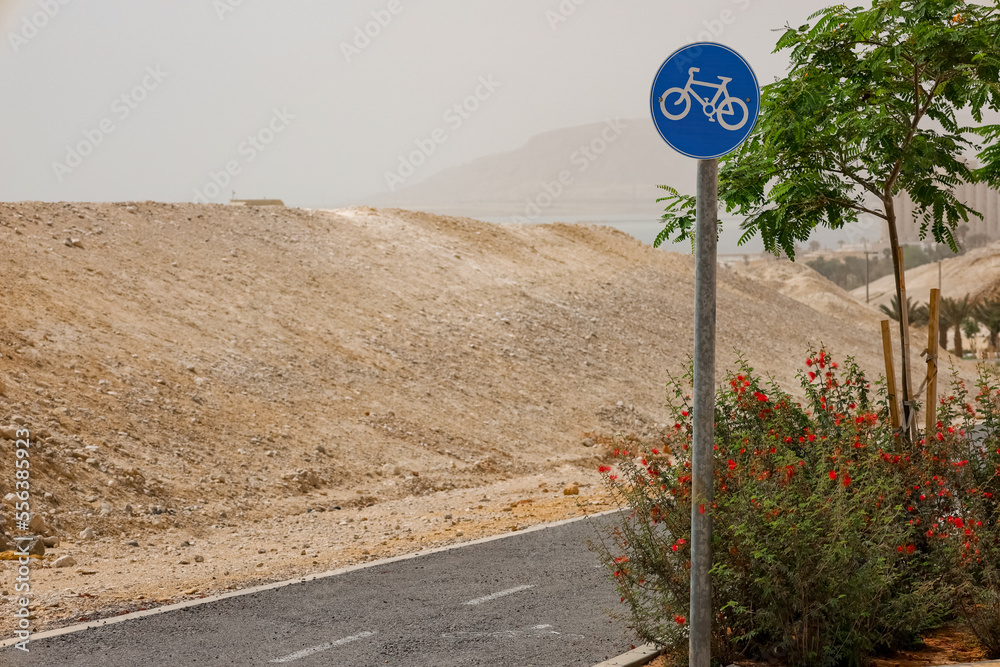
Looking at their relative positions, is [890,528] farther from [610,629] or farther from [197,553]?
[197,553]

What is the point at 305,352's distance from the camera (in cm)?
1852

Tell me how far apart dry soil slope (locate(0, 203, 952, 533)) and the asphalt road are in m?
4.10

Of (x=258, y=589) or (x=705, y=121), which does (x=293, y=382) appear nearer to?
(x=258, y=589)

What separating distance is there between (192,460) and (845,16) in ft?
32.9

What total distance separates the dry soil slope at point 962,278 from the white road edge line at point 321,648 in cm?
10291

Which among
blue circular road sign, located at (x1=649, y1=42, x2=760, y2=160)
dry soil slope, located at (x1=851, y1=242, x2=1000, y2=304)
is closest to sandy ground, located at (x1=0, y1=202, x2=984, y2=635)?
blue circular road sign, located at (x1=649, y1=42, x2=760, y2=160)

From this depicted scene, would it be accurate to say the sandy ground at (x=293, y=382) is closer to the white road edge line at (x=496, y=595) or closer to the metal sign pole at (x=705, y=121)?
the white road edge line at (x=496, y=595)

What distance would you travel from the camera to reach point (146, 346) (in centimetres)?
1605

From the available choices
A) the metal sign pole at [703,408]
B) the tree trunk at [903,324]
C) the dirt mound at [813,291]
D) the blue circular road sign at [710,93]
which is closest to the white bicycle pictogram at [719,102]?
the blue circular road sign at [710,93]

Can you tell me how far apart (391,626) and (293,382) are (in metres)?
10.7

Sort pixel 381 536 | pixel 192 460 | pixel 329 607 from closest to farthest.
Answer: pixel 329 607, pixel 381 536, pixel 192 460

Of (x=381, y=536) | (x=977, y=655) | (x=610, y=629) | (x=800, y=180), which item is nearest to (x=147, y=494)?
(x=381, y=536)
